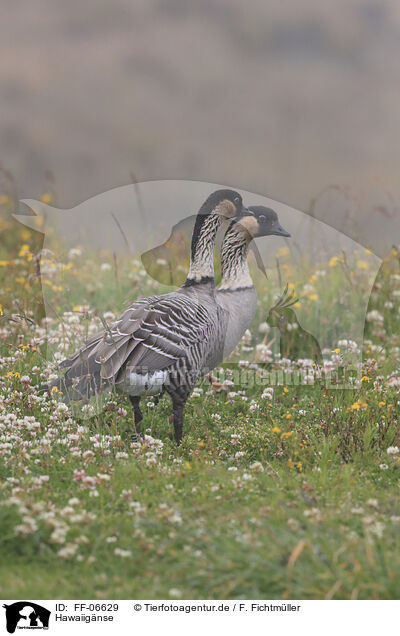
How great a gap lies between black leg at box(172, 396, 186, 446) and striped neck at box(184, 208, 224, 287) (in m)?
1.25

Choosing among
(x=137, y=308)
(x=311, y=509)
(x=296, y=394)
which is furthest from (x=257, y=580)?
(x=296, y=394)

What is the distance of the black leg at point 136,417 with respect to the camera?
6710mm

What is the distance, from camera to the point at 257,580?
4047 mm

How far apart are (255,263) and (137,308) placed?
180 centimetres

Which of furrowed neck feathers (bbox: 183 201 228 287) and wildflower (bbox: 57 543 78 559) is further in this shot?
furrowed neck feathers (bbox: 183 201 228 287)

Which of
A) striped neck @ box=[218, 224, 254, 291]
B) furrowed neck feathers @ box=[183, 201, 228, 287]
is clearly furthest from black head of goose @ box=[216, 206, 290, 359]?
furrowed neck feathers @ box=[183, 201, 228, 287]
